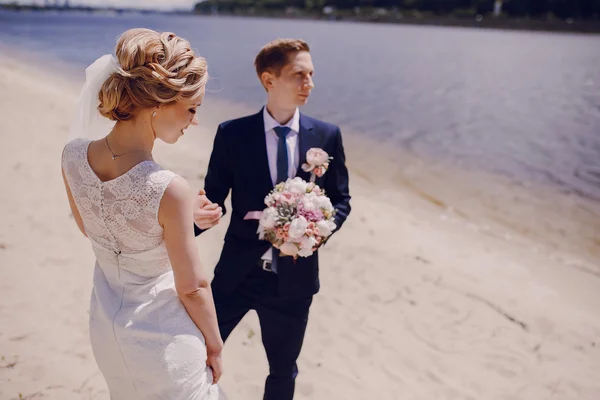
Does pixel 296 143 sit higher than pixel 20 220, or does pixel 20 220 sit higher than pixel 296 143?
pixel 296 143

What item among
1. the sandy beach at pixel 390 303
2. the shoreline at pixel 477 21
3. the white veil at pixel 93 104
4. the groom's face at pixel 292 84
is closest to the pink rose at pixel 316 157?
the groom's face at pixel 292 84

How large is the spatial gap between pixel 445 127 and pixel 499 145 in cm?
280

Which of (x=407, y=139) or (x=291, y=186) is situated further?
(x=407, y=139)

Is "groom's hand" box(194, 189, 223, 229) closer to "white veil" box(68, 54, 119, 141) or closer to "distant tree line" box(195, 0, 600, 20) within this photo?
"white veil" box(68, 54, 119, 141)

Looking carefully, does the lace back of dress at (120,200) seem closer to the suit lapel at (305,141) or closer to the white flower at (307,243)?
the white flower at (307,243)

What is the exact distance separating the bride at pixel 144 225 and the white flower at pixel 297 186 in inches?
36.8

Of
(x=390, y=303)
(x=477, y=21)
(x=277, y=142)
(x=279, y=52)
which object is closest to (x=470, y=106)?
(x=390, y=303)

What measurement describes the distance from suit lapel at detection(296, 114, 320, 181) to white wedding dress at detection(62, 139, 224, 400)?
127 centimetres

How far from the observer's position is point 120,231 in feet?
6.68

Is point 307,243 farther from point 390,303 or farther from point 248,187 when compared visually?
point 390,303

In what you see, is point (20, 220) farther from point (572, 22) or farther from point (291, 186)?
point (572, 22)

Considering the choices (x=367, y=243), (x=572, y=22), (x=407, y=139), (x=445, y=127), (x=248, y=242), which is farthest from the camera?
(x=572, y=22)

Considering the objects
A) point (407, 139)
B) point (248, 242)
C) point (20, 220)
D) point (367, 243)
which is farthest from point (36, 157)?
point (407, 139)

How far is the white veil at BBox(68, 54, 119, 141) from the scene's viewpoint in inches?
78.5
